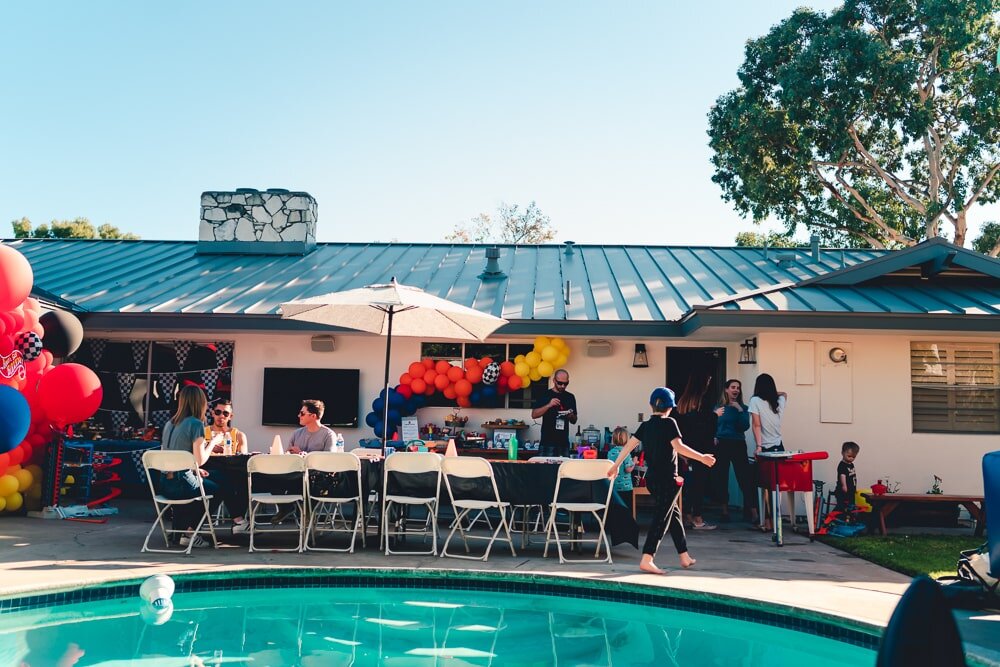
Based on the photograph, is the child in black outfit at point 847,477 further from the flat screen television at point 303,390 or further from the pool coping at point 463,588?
the flat screen television at point 303,390

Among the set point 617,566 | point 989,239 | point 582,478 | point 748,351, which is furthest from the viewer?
point 989,239

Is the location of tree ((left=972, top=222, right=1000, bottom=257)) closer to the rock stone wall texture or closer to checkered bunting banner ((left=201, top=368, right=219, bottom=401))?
the rock stone wall texture

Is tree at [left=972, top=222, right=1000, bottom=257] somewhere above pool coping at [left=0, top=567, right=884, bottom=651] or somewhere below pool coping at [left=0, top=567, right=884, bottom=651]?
above

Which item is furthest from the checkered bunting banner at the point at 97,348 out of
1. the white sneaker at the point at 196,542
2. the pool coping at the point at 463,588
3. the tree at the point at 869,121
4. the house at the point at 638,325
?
the tree at the point at 869,121

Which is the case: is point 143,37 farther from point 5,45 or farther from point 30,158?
point 30,158

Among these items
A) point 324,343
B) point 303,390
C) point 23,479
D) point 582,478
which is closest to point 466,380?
point 324,343

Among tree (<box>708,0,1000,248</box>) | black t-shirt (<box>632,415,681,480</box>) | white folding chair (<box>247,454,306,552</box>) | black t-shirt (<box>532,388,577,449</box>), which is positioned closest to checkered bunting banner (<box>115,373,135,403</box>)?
white folding chair (<box>247,454,306,552</box>)

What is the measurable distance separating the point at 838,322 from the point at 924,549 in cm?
269

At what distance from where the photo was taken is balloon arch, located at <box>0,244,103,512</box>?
797 cm

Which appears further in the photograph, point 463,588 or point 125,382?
point 125,382

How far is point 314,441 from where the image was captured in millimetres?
7977

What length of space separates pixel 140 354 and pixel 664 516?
836 centimetres

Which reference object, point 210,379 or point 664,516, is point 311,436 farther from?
point 210,379

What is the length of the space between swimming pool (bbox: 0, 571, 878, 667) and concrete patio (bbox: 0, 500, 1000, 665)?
14 cm
